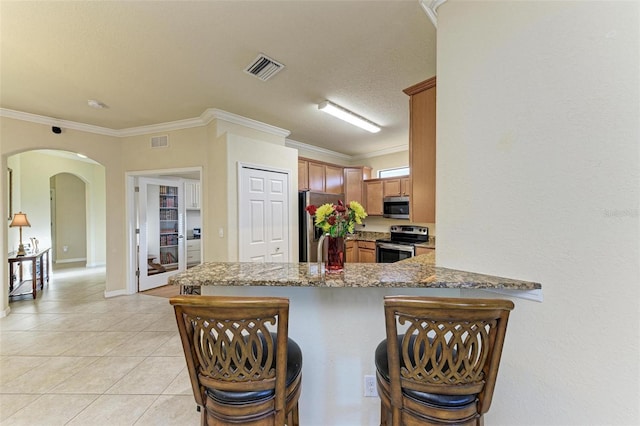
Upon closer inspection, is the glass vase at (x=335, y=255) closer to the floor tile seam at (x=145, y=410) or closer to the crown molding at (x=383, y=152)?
the floor tile seam at (x=145, y=410)

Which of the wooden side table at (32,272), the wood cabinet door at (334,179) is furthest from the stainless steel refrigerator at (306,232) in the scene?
the wooden side table at (32,272)

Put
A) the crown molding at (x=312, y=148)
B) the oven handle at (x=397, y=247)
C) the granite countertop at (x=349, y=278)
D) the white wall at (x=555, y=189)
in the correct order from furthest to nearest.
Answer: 1. the crown molding at (x=312, y=148)
2. the oven handle at (x=397, y=247)
3. the granite countertop at (x=349, y=278)
4. the white wall at (x=555, y=189)

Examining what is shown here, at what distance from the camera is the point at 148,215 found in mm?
4586

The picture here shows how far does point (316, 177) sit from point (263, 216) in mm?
1521

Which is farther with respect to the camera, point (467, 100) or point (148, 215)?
point (148, 215)

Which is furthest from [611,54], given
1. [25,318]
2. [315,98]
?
[25,318]

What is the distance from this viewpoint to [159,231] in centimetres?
481

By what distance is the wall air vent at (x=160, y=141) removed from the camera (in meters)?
3.92

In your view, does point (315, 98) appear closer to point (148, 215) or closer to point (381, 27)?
point (381, 27)

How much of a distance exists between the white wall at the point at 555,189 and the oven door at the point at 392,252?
2.76m

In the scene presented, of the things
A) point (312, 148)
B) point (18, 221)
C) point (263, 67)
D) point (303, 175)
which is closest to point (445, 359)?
point (263, 67)

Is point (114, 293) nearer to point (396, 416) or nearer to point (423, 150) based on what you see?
point (396, 416)

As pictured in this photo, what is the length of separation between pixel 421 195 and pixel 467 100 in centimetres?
72

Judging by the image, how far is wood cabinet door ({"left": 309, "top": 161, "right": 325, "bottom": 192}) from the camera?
15.1 ft
